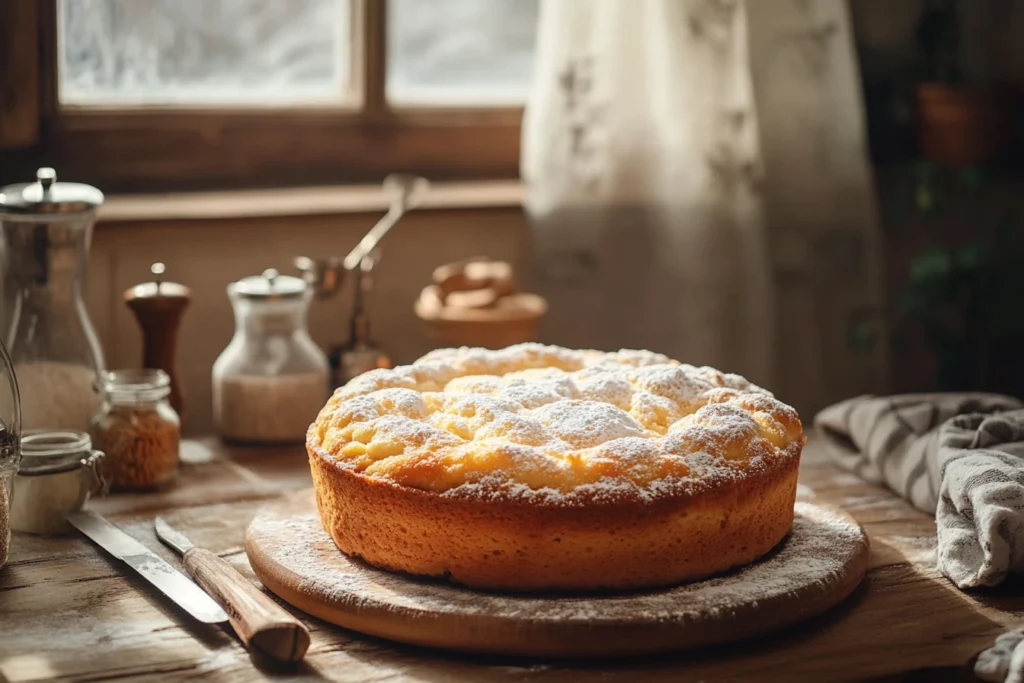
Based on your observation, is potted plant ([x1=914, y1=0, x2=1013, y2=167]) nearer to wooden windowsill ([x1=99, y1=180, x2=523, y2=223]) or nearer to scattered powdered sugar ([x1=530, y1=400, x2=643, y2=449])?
wooden windowsill ([x1=99, y1=180, x2=523, y2=223])

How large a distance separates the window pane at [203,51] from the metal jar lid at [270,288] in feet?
1.66

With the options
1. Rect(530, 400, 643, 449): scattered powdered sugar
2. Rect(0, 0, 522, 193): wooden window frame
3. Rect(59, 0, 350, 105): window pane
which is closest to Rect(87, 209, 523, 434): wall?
Rect(0, 0, 522, 193): wooden window frame

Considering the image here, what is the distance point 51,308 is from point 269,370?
11.6 inches

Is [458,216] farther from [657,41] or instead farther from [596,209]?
[657,41]

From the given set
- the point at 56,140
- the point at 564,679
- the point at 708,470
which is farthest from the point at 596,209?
the point at 564,679

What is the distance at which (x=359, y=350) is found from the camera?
185 centimetres

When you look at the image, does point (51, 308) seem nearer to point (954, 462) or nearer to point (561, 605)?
point (561, 605)

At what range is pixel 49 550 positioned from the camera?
4.36 feet

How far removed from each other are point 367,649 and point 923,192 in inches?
68.2

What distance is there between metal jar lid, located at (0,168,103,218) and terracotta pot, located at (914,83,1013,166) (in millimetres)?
1622

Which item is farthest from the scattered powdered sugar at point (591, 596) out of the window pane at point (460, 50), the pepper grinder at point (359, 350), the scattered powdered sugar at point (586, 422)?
the window pane at point (460, 50)

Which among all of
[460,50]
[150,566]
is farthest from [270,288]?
[460,50]

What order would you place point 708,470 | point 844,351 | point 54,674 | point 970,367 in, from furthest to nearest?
point 970,367, point 844,351, point 708,470, point 54,674

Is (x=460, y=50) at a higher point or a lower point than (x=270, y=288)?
higher
